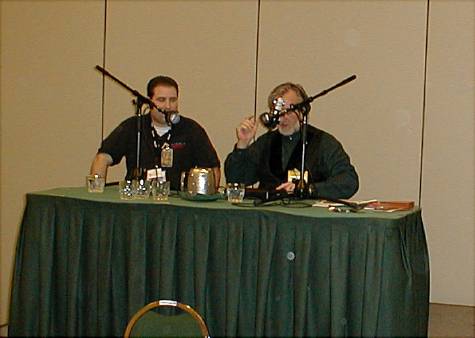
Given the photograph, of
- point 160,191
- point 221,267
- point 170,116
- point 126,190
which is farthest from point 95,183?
point 221,267

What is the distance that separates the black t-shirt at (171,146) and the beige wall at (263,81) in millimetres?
1331

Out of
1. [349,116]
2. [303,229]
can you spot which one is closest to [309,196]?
[303,229]

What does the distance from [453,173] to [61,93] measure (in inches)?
115

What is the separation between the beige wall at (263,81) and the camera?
212 inches

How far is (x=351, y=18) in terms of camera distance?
5.54 m

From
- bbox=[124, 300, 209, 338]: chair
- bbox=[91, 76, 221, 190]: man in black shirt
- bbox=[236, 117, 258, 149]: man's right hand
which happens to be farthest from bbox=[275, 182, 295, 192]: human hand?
bbox=[124, 300, 209, 338]: chair

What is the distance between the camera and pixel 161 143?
4.47 m

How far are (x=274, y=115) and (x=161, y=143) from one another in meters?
0.79

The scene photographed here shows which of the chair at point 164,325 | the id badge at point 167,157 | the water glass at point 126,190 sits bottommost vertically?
the chair at point 164,325

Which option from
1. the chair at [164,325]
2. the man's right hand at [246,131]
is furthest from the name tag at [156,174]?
the chair at [164,325]

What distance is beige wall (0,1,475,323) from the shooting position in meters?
5.38

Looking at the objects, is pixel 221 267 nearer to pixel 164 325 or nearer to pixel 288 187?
pixel 288 187

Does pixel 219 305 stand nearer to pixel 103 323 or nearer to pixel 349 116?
pixel 103 323

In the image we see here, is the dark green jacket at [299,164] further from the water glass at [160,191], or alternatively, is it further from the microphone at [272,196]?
the water glass at [160,191]
